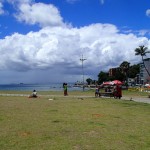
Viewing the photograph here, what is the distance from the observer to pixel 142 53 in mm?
100312

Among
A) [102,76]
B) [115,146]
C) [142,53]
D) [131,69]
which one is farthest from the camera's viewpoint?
[102,76]

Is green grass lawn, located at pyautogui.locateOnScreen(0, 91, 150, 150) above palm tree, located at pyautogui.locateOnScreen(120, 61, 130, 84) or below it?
below

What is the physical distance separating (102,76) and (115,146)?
17054cm

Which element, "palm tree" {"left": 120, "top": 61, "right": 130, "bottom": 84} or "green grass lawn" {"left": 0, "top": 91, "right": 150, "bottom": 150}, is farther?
"palm tree" {"left": 120, "top": 61, "right": 130, "bottom": 84}

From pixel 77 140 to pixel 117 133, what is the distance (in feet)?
6.57

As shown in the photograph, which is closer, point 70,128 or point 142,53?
point 70,128

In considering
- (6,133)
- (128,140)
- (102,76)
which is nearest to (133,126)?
(128,140)

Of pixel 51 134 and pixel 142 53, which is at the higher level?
pixel 142 53

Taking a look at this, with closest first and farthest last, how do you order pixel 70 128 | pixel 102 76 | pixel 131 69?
pixel 70 128, pixel 131 69, pixel 102 76

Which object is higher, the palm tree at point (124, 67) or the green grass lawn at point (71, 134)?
the palm tree at point (124, 67)

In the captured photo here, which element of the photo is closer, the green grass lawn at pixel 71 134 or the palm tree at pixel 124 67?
the green grass lawn at pixel 71 134

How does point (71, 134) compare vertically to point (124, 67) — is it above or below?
below

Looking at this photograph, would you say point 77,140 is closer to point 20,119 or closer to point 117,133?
point 117,133

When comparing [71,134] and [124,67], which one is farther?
[124,67]
